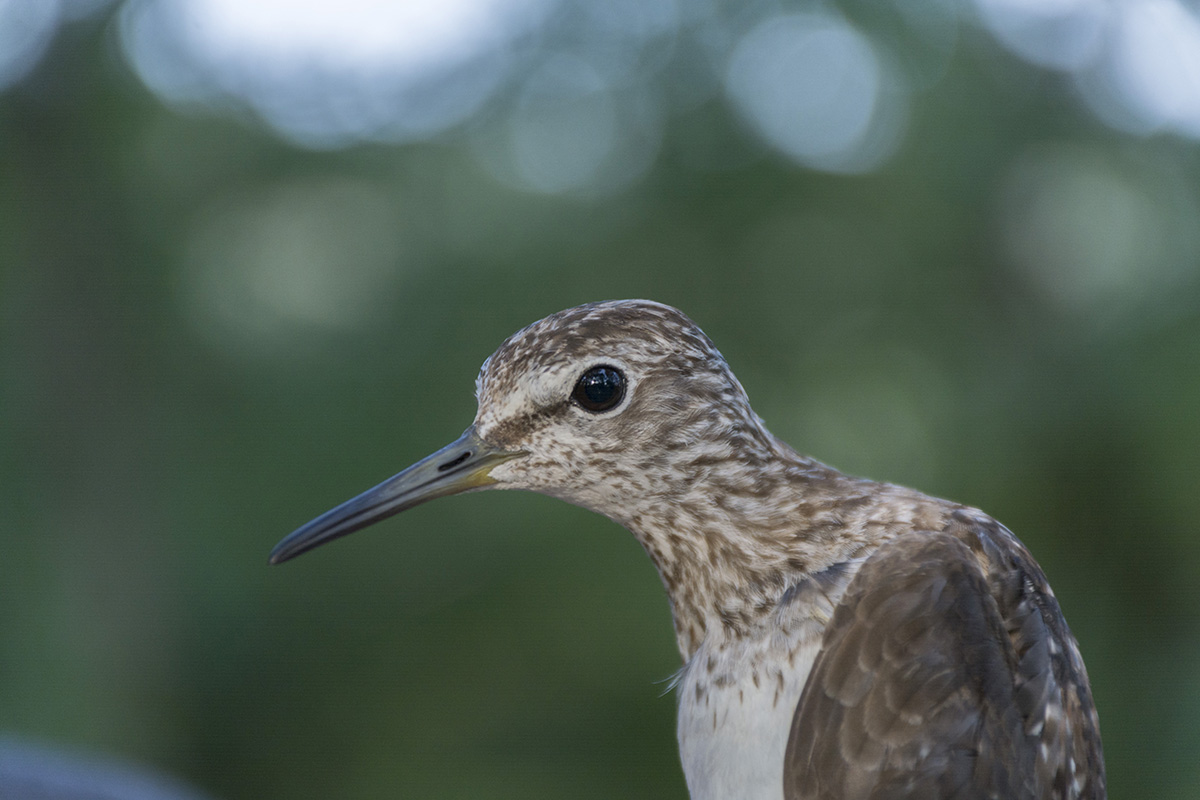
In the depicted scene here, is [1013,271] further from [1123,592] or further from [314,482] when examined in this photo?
[314,482]

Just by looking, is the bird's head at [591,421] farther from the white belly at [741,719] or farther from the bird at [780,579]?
the white belly at [741,719]

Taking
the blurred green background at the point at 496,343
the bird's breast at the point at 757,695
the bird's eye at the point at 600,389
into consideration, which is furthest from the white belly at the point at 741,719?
the blurred green background at the point at 496,343

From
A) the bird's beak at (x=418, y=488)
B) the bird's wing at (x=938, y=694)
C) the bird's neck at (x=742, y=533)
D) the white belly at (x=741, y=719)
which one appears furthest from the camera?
the bird's beak at (x=418, y=488)

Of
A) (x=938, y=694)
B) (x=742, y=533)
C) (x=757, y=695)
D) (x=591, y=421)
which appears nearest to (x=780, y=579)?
(x=742, y=533)

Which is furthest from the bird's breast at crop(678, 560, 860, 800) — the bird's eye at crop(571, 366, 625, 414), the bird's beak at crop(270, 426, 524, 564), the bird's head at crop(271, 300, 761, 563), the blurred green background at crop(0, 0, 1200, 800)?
the blurred green background at crop(0, 0, 1200, 800)

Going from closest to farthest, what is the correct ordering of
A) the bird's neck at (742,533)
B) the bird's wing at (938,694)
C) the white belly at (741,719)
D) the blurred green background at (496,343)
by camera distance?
the bird's wing at (938,694), the white belly at (741,719), the bird's neck at (742,533), the blurred green background at (496,343)

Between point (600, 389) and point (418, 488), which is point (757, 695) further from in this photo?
point (418, 488)

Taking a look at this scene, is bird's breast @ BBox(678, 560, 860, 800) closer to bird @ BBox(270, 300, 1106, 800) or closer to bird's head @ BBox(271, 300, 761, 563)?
bird @ BBox(270, 300, 1106, 800)
